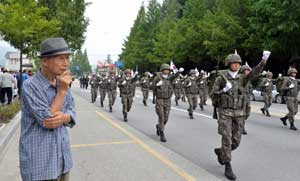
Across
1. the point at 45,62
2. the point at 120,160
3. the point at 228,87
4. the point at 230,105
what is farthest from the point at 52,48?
the point at 120,160

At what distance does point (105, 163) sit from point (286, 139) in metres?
5.07

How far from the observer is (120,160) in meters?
7.24

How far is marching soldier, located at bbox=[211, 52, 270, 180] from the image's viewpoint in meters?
6.27

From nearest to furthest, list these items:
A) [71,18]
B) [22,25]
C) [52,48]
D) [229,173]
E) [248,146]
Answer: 1. [52,48]
2. [229,173]
3. [248,146]
4. [22,25]
5. [71,18]

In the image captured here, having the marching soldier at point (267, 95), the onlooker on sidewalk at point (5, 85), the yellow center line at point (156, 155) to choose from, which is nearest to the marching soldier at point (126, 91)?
the yellow center line at point (156, 155)

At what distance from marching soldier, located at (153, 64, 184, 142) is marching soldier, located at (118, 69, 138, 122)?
147 inches

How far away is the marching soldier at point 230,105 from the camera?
20.6 feet

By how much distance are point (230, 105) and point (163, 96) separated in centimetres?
368

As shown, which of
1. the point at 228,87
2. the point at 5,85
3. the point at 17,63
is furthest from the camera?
the point at 17,63

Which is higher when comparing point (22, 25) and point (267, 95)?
point (22, 25)

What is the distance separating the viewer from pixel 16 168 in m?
6.59

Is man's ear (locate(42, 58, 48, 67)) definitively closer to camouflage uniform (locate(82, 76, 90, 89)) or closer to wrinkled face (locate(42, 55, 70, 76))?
wrinkled face (locate(42, 55, 70, 76))

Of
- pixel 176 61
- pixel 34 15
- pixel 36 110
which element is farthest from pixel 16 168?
pixel 176 61

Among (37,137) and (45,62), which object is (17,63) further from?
(37,137)
